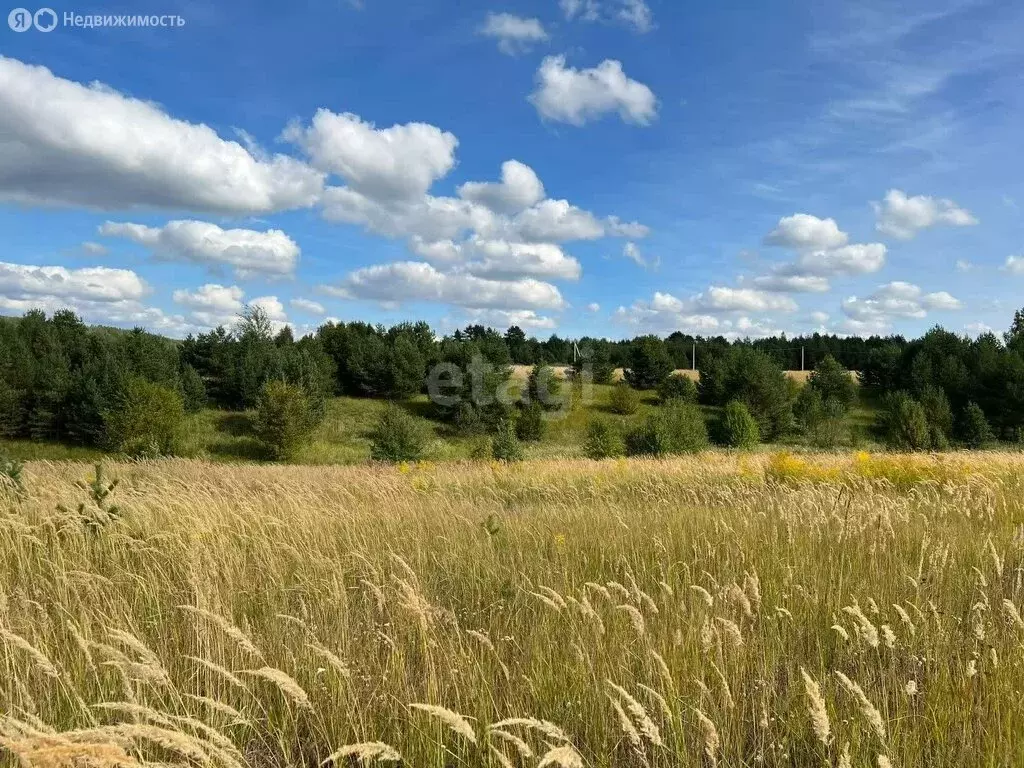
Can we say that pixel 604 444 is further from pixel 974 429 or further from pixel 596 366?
pixel 974 429

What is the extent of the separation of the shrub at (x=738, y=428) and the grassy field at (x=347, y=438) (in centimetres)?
495

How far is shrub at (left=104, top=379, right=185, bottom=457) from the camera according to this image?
30.3 m

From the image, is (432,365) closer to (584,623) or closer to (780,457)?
(780,457)

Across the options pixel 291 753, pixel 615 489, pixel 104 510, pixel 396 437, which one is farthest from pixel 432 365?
pixel 291 753

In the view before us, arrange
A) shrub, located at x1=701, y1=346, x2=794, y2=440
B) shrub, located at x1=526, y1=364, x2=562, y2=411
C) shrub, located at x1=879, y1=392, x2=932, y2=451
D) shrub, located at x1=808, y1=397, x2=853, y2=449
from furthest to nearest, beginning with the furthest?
shrub, located at x1=701, y1=346, x2=794, y2=440 → shrub, located at x1=526, y1=364, x2=562, y2=411 → shrub, located at x1=808, y1=397, x2=853, y2=449 → shrub, located at x1=879, y1=392, x2=932, y2=451

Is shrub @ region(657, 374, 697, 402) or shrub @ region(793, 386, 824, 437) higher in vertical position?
shrub @ region(657, 374, 697, 402)

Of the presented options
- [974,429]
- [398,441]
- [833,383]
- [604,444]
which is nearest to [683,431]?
[604,444]

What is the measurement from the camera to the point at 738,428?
37.0m

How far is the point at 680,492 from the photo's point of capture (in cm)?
889

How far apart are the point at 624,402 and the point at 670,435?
12.5 metres

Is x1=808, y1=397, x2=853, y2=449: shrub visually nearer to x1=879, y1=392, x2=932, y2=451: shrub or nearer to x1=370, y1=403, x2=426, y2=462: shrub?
x1=879, y1=392, x2=932, y2=451: shrub

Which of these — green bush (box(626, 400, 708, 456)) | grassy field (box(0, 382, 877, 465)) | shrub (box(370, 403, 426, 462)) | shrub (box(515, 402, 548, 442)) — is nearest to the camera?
shrub (box(370, 403, 426, 462))

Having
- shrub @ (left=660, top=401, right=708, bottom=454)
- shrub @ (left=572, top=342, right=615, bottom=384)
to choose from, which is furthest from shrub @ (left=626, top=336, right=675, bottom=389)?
shrub @ (left=660, top=401, right=708, bottom=454)

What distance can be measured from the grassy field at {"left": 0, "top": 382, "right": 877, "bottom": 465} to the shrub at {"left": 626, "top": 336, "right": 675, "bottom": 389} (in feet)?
20.0
